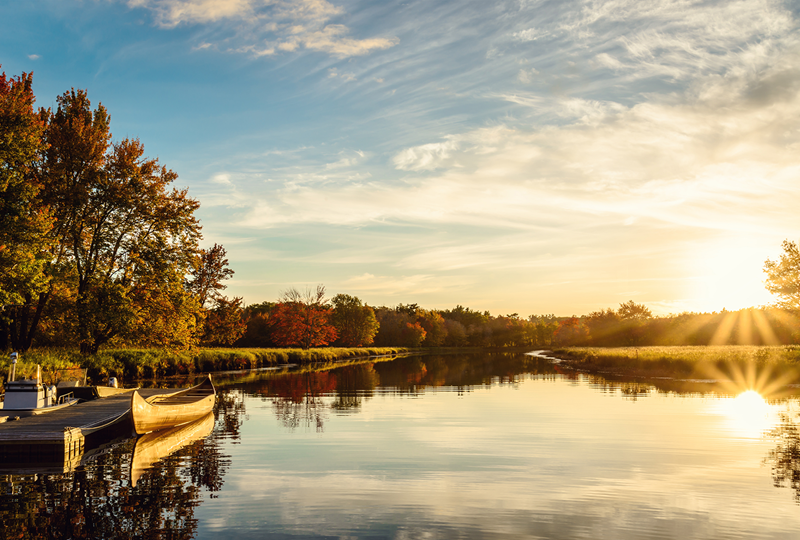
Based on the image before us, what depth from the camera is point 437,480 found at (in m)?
13.4

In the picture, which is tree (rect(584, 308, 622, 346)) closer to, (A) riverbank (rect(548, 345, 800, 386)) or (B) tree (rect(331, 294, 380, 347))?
(B) tree (rect(331, 294, 380, 347))

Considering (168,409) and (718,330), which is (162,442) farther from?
(718,330)

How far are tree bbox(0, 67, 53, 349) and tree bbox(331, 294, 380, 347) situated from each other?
309 feet

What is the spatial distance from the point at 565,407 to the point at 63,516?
22.4m

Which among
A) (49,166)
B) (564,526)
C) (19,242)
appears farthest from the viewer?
(49,166)

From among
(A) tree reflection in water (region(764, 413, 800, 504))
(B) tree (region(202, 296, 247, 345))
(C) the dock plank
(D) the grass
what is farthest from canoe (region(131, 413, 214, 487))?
(B) tree (region(202, 296, 247, 345))

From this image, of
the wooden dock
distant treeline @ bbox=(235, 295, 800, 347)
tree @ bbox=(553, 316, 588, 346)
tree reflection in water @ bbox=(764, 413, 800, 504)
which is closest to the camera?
tree reflection in water @ bbox=(764, 413, 800, 504)

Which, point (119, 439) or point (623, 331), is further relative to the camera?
point (623, 331)

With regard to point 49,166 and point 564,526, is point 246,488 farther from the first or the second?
point 49,166

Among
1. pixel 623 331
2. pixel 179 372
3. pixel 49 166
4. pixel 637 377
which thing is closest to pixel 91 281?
pixel 49 166

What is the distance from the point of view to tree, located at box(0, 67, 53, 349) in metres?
28.8

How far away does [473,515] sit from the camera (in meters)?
10.7

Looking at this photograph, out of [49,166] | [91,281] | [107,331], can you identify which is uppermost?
[49,166]

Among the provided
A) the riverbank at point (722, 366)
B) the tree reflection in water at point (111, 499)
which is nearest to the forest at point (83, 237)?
the tree reflection in water at point (111, 499)
